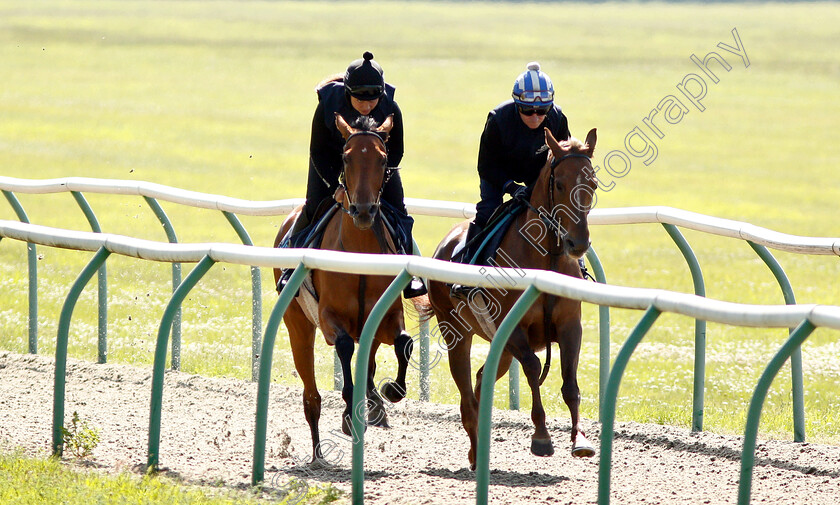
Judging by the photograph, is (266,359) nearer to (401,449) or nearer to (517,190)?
(401,449)

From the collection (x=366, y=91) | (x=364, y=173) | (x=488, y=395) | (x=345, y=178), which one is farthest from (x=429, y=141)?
(x=488, y=395)

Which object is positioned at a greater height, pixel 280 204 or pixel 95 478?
pixel 280 204

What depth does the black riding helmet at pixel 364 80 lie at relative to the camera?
266 inches

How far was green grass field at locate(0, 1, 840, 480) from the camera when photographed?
9492mm

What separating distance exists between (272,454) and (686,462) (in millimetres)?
2143

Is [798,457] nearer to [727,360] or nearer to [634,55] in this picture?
[727,360]

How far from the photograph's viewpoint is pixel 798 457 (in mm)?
5977

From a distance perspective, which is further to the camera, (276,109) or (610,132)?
(276,109)

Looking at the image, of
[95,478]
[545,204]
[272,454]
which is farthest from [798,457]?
[95,478]

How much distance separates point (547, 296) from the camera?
5914mm

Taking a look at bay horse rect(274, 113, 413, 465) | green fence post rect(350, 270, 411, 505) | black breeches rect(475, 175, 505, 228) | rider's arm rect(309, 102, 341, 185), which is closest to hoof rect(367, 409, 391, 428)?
bay horse rect(274, 113, 413, 465)

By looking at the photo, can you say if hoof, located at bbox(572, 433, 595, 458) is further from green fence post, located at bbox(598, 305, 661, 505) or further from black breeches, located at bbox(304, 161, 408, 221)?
black breeches, located at bbox(304, 161, 408, 221)

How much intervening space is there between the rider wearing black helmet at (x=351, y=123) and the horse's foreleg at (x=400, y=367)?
0.41 meters

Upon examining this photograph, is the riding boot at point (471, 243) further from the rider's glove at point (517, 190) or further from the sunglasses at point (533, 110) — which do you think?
the sunglasses at point (533, 110)
